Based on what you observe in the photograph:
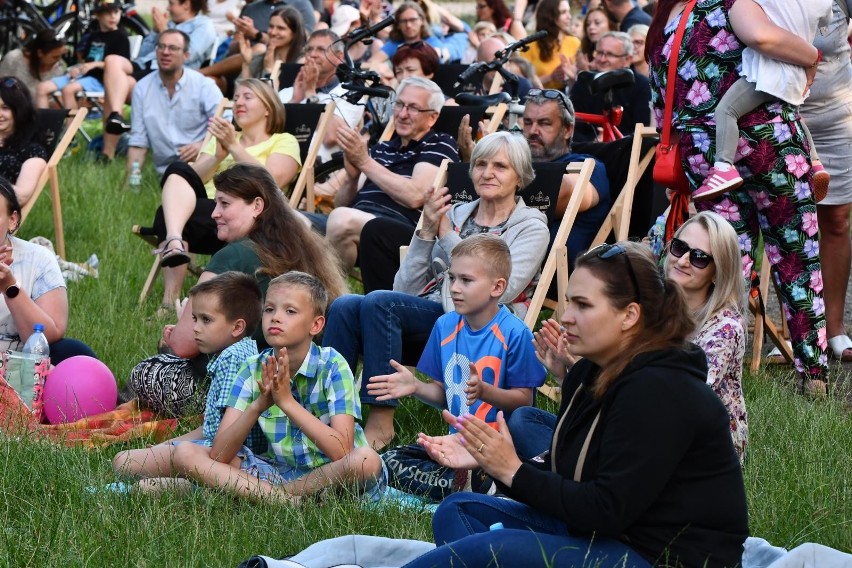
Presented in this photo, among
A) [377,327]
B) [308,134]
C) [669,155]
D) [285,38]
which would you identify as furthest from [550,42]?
[377,327]

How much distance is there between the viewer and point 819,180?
6.14 metres

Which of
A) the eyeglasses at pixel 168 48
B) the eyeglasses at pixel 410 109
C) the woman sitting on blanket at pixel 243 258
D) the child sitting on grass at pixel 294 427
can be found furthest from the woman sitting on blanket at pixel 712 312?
the eyeglasses at pixel 168 48

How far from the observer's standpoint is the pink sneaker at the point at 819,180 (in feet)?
20.1

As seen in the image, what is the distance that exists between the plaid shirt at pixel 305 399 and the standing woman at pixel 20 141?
4.20 meters

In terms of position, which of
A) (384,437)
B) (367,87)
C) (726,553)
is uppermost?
(367,87)

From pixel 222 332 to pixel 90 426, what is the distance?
755mm

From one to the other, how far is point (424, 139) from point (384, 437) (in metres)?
2.60

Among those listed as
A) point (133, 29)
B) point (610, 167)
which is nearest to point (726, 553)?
point (610, 167)

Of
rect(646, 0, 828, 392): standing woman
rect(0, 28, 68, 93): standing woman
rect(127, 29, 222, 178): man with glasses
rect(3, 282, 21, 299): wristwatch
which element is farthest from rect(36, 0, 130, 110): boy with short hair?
rect(646, 0, 828, 392): standing woman

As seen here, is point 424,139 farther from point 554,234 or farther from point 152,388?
point 152,388

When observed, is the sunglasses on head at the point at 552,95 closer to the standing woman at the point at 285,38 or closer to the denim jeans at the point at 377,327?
the denim jeans at the point at 377,327

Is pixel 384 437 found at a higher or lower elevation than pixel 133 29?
lower

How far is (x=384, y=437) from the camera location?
558 centimetres

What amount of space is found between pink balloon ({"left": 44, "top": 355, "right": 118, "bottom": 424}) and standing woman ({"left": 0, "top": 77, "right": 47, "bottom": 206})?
2.91 m
